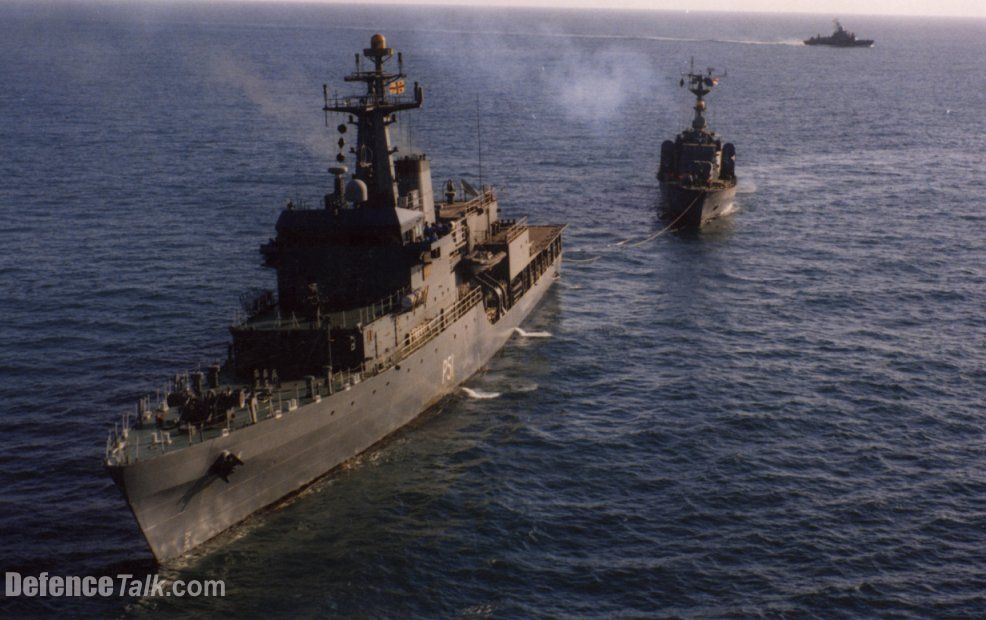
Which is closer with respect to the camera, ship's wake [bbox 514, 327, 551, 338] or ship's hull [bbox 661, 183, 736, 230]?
ship's wake [bbox 514, 327, 551, 338]

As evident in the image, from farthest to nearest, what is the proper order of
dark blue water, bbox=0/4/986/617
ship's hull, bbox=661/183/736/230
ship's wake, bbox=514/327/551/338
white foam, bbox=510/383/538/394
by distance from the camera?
1. ship's hull, bbox=661/183/736/230
2. ship's wake, bbox=514/327/551/338
3. white foam, bbox=510/383/538/394
4. dark blue water, bbox=0/4/986/617

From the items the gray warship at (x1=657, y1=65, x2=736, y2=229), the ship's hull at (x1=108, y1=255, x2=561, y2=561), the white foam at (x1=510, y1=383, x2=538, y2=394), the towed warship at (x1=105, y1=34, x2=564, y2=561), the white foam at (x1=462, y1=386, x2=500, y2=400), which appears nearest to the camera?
the ship's hull at (x1=108, y1=255, x2=561, y2=561)

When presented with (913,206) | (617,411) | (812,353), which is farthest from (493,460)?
(913,206)

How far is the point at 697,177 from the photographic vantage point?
83438 millimetres

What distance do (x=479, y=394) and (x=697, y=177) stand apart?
4512 centimetres

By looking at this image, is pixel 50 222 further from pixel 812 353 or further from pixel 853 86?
pixel 853 86

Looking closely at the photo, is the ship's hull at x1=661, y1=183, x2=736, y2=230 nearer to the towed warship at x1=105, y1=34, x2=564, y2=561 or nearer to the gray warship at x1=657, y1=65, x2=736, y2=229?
Result: the gray warship at x1=657, y1=65, x2=736, y2=229

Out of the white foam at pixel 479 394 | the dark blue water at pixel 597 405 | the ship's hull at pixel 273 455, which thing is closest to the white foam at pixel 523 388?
the dark blue water at pixel 597 405

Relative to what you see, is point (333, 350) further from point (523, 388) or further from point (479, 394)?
point (523, 388)

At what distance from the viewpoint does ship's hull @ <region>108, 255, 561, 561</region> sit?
30078 millimetres

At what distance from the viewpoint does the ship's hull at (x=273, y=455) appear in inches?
1184

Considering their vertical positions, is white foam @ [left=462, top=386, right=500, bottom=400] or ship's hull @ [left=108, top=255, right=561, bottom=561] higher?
ship's hull @ [left=108, top=255, right=561, bottom=561]

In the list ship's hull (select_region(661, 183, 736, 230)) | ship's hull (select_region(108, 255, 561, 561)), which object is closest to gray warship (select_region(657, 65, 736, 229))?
ship's hull (select_region(661, 183, 736, 230))

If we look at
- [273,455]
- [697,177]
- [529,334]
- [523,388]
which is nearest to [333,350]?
[273,455]
